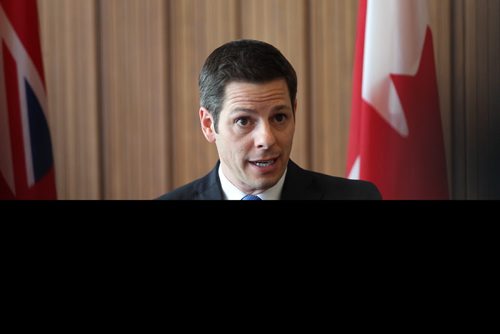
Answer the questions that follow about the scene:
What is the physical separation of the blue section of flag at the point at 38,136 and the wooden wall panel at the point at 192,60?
1.86ft

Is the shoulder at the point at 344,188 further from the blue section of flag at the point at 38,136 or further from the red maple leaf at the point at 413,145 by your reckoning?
the blue section of flag at the point at 38,136

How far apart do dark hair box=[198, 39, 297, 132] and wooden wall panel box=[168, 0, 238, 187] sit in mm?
1009

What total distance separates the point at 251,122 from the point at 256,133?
0.14 feet

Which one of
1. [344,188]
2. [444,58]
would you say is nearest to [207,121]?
[344,188]

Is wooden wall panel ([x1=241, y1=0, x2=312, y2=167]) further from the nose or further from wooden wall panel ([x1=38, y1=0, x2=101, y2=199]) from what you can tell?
the nose

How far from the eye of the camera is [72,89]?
2855 mm

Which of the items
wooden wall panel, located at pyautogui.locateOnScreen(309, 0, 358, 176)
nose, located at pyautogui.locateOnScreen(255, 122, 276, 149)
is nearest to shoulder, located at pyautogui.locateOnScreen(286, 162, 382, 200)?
nose, located at pyautogui.locateOnScreen(255, 122, 276, 149)

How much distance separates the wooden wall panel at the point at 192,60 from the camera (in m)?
2.84

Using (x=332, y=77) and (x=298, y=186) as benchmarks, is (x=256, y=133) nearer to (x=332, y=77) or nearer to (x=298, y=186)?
(x=298, y=186)

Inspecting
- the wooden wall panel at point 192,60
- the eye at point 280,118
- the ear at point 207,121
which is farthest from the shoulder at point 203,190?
the wooden wall panel at point 192,60
